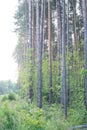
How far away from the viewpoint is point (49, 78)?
74.6 ft

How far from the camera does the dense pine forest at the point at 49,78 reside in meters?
10.7

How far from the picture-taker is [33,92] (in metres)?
20.6

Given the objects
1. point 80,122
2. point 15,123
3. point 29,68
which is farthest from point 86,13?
point 15,123

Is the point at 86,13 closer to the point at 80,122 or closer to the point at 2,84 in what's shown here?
the point at 80,122

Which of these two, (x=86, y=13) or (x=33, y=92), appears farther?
(x=33, y=92)

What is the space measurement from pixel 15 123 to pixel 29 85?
9.90 meters

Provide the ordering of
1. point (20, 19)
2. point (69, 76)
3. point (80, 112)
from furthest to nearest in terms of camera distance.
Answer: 1. point (20, 19)
2. point (69, 76)
3. point (80, 112)

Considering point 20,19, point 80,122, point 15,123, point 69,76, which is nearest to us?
point 15,123

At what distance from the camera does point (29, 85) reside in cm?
1959

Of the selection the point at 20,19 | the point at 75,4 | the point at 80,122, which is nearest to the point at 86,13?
the point at 80,122

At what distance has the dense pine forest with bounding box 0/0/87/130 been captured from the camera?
420 inches

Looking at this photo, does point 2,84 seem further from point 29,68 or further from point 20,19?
point 29,68

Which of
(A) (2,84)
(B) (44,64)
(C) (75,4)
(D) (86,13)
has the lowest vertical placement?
(A) (2,84)

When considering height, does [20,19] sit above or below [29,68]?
above
